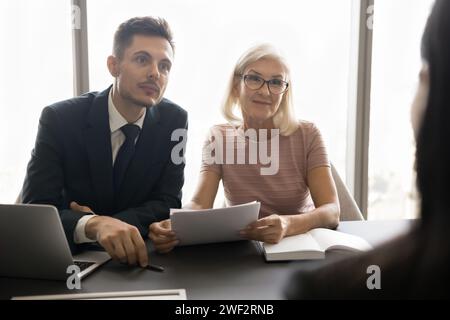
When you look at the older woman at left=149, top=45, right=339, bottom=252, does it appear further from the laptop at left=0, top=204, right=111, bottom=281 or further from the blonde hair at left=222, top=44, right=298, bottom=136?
the laptop at left=0, top=204, right=111, bottom=281

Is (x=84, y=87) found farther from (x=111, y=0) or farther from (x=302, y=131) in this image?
(x=302, y=131)

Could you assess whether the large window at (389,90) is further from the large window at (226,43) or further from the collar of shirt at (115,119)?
the collar of shirt at (115,119)

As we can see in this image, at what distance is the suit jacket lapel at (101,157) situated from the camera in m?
1.66

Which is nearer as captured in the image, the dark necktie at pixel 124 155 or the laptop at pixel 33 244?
the laptop at pixel 33 244

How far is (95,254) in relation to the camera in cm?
132

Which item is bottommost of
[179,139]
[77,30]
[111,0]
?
[179,139]

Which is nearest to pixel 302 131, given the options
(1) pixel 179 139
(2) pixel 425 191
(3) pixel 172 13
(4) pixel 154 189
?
(1) pixel 179 139

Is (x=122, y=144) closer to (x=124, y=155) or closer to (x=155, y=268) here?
(x=124, y=155)

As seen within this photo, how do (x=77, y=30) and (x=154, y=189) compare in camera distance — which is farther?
(x=77, y=30)

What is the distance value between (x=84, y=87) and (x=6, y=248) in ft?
4.95

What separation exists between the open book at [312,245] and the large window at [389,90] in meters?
1.38

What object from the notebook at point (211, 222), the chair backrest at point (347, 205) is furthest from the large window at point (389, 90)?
the notebook at point (211, 222)

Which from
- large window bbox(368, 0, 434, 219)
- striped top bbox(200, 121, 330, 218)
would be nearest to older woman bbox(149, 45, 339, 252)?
striped top bbox(200, 121, 330, 218)
